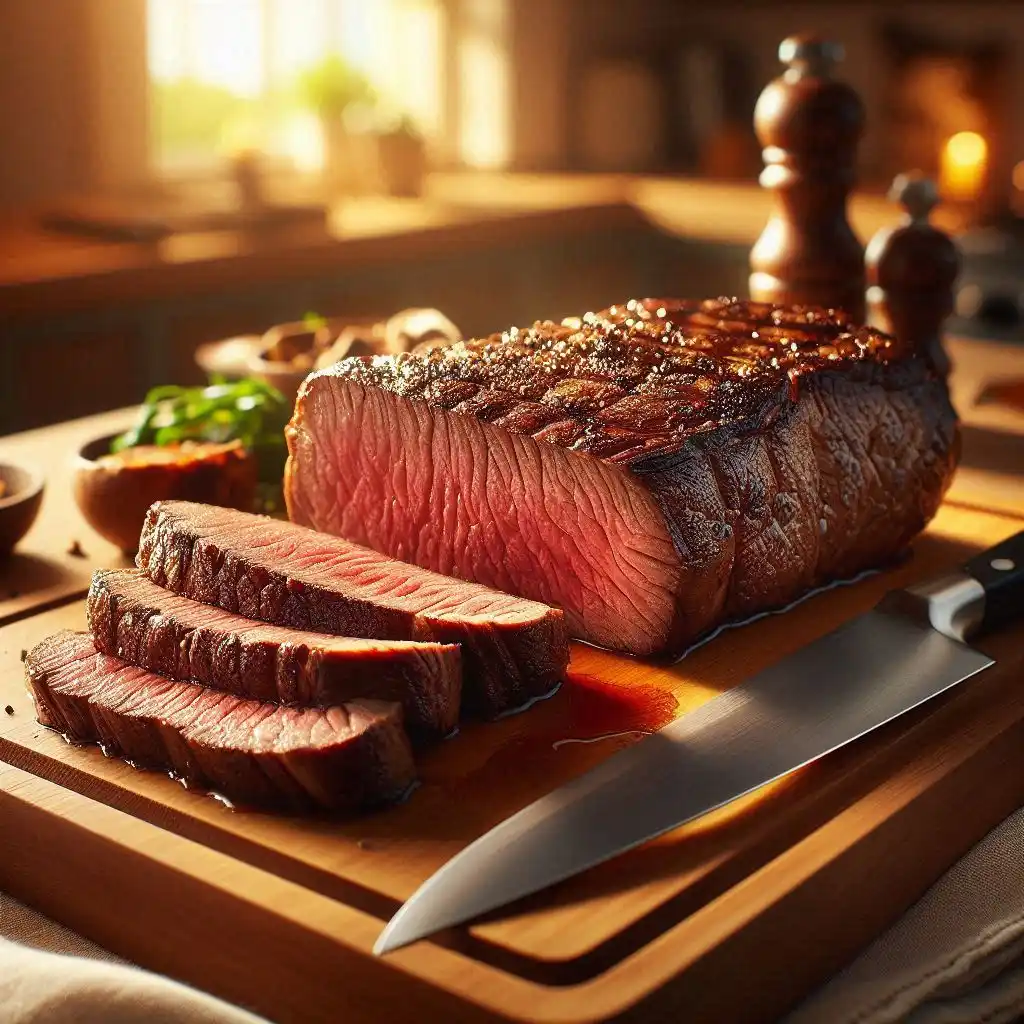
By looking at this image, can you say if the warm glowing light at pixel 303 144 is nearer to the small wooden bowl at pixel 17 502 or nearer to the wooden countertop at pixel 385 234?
the wooden countertop at pixel 385 234

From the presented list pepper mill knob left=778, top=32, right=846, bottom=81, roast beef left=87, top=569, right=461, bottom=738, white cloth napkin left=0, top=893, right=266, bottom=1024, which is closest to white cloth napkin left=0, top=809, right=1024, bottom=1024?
white cloth napkin left=0, top=893, right=266, bottom=1024

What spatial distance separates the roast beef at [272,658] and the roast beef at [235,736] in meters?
0.02

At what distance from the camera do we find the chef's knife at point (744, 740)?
118cm

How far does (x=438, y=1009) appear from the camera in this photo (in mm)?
1076

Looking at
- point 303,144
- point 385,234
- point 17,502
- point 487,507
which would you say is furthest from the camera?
point 303,144

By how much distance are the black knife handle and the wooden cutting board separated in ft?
0.44

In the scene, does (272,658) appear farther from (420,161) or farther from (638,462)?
(420,161)

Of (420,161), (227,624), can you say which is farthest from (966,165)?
(227,624)

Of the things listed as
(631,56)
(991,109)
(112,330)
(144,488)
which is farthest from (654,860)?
(631,56)

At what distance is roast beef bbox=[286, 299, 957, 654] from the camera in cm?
167

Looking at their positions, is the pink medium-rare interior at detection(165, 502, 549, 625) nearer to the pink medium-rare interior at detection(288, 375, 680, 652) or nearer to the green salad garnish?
the pink medium-rare interior at detection(288, 375, 680, 652)

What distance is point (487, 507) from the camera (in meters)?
1.79

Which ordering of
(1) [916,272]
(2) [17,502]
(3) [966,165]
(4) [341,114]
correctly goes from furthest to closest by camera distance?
(4) [341,114]
(3) [966,165]
(1) [916,272]
(2) [17,502]

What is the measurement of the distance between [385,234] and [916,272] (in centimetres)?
302
